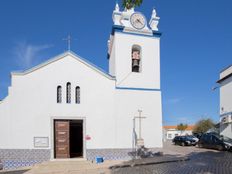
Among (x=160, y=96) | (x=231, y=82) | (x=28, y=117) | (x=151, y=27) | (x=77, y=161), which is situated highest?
(x=151, y=27)

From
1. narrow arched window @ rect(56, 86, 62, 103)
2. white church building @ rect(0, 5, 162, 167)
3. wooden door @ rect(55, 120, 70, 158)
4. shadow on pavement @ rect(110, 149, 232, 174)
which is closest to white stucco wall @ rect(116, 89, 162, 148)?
white church building @ rect(0, 5, 162, 167)

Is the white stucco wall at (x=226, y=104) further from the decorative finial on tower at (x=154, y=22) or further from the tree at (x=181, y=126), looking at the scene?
the tree at (x=181, y=126)

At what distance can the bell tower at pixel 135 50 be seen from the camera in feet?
60.5

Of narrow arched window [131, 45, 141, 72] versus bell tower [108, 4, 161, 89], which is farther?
narrow arched window [131, 45, 141, 72]

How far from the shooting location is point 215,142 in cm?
2388

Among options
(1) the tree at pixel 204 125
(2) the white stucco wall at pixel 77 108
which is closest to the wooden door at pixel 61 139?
(2) the white stucco wall at pixel 77 108

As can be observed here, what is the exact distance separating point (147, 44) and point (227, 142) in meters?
10.2

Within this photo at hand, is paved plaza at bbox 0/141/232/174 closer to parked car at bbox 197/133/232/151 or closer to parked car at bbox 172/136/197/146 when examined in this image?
parked car at bbox 197/133/232/151

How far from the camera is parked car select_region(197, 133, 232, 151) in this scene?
22492 millimetres

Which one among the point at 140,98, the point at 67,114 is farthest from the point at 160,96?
the point at 67,114

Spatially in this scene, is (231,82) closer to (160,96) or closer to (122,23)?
(160,96)

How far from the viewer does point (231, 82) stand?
27.8 metres

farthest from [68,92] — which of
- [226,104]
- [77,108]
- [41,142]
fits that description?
[226,104]

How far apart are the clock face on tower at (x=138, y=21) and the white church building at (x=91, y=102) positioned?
0.06 meters
